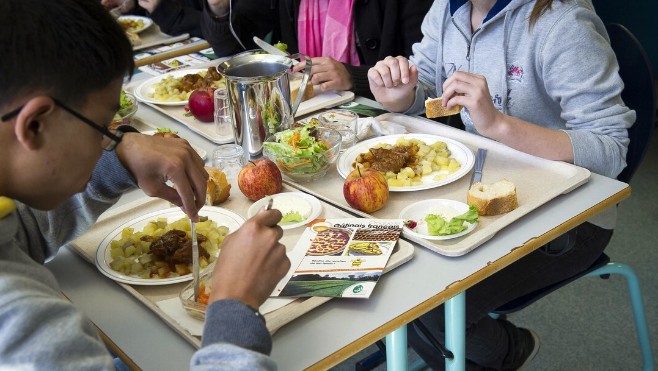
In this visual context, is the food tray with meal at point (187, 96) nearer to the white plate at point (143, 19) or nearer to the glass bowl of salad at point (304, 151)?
the glass bowl of salad at point (304, 151)

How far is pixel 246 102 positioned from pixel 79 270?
0.53 m

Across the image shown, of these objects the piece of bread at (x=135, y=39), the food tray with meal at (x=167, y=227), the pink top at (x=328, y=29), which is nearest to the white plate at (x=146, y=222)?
the food tray with meal at (x=167, y=227)

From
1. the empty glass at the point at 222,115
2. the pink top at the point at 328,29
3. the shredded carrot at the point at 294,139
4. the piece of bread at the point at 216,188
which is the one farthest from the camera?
the pink top at the point at 328,29

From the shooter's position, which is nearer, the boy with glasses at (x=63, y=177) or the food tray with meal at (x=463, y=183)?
the boy with glasses at (x=63, y=177)

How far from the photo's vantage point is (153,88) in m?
2.08

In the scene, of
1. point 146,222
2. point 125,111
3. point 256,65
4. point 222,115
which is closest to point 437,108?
point 256,65

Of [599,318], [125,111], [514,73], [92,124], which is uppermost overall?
[92,124]

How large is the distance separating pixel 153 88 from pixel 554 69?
1.11 meters

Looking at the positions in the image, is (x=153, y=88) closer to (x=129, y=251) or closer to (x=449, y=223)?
(x=129, y=251)

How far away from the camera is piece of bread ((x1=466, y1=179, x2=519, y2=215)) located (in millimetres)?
1276

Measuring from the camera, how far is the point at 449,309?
121 cm

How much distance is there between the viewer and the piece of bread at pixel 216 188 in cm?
141

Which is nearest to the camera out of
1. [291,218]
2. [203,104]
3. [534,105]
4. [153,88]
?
[291,218]

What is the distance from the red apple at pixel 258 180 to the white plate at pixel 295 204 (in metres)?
0.02
